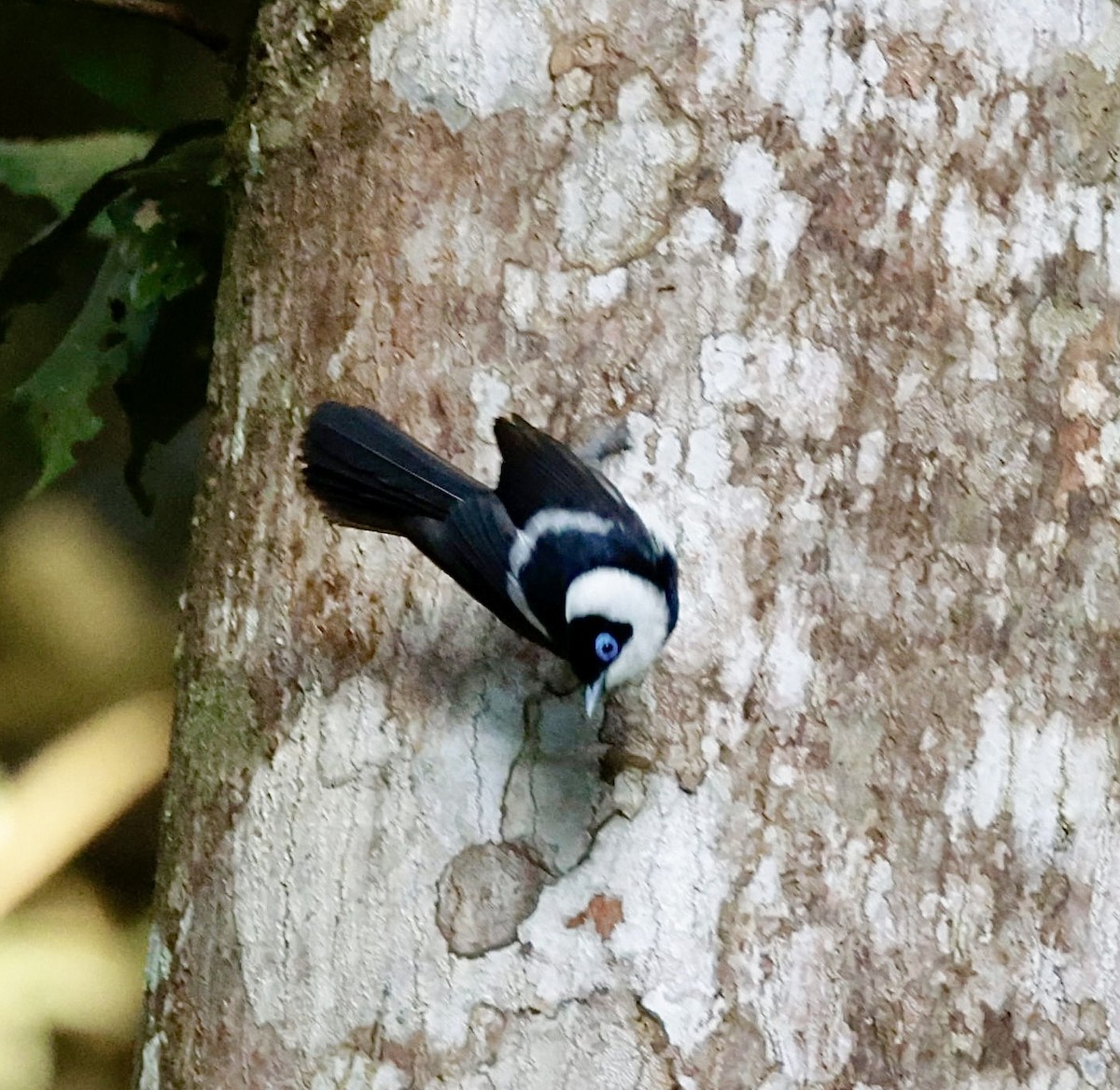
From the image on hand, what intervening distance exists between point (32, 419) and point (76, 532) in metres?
1.08

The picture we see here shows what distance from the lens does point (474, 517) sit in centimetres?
100

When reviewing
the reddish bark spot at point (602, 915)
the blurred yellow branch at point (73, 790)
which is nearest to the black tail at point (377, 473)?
the reddish bark spot at point (602, 915)

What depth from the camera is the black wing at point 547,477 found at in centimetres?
98

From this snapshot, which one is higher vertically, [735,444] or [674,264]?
[674,264]

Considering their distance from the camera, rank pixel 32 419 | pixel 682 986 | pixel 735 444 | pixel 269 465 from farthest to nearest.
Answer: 1. pixel 32 419
2. pixel 269 465
3. pixel 735 444
4. pixel 682 986

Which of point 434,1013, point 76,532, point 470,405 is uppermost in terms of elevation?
point 76,532

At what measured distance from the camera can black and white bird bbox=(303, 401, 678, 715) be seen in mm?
953

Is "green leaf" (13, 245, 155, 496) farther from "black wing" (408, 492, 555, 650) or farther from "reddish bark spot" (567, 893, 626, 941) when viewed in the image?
"reddish bark spot" (567, 893, 626, 941)

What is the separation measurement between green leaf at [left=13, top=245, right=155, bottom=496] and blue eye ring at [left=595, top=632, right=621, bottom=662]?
0.82 meters

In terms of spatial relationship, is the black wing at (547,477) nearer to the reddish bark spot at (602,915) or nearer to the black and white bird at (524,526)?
the black and white bird at (524,526)

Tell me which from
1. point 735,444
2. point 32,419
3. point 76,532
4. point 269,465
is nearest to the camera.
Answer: point 735,444

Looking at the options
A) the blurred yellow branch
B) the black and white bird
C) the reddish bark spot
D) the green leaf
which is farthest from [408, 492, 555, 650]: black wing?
the blurred yellow branch

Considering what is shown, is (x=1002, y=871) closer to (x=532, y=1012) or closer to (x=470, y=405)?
(x=532, y=1012)

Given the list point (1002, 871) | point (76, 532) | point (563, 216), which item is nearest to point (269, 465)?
point (563, 216)
